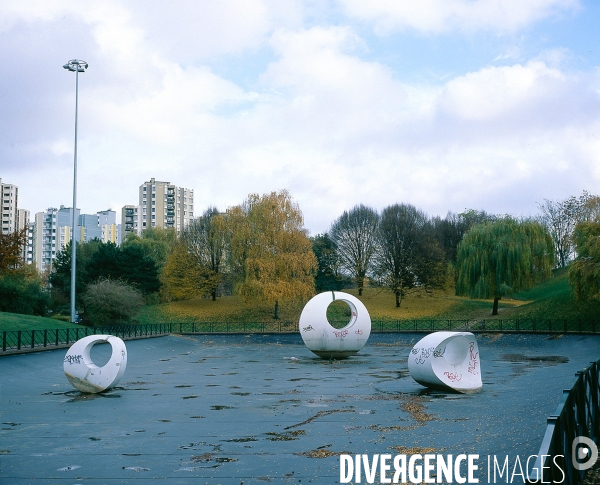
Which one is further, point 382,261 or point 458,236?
point 458,236

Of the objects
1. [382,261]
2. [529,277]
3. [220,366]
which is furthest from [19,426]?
[382,261]

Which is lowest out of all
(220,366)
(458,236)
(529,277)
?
(220,366)

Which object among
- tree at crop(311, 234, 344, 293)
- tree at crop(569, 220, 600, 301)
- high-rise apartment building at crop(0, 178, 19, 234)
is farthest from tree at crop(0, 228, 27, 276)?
high-rise apartment building at crop(0, 178, 19, 234)

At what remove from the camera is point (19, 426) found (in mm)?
11570

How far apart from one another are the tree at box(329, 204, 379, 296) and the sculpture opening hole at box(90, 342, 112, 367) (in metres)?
40.6

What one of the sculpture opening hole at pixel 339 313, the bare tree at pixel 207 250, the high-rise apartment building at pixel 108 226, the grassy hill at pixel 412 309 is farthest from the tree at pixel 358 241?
the high-rise apartment building at pixel 108 226

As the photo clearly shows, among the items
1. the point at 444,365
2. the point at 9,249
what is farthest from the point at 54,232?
the point at 444,365

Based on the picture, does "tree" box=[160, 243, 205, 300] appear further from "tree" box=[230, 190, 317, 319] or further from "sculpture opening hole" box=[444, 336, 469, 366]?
"sculpture opening hole" box=[444, 336, 469, 366]

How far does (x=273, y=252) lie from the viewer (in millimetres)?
56438

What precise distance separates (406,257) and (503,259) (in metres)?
15.1

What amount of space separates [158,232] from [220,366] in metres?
64.9

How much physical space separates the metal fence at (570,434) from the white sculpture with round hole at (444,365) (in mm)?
5663

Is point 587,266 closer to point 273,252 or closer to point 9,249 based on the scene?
point 273,252

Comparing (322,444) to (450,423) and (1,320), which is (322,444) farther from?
(1,320)
